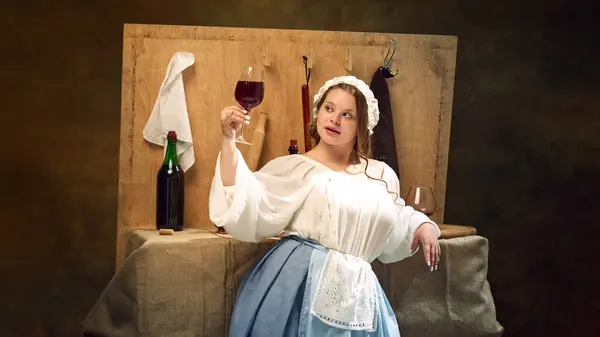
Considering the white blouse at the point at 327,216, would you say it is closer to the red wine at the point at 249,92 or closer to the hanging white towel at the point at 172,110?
the red wine at the point at 249,92

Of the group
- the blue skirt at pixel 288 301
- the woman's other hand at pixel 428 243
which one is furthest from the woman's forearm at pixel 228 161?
the woman's other hand at pixel 428 243

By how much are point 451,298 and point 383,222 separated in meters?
0.74

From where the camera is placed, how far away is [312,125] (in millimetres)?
2910

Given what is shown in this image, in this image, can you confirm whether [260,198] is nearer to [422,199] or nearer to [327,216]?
[327,216]

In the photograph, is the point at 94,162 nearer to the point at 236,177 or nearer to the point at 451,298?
the point at 236,177

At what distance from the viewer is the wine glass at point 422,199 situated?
3.19 metres

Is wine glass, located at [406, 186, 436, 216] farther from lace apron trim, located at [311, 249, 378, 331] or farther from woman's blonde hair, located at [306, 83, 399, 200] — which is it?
lace apron trim, located at [311, 249, 378, 331]

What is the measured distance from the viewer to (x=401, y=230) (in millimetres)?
2787

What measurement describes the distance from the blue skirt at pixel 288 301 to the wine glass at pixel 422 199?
57 centimetres

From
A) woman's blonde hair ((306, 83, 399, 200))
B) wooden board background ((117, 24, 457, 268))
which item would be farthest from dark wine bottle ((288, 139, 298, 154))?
woman's blonde hair ((306, 83, 399, 200))

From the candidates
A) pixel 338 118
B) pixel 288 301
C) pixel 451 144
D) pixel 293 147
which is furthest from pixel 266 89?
pixel 451 144

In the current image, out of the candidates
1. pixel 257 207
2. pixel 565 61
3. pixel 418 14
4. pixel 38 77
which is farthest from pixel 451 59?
pixel 38 77

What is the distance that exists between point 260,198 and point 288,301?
14.0 inches

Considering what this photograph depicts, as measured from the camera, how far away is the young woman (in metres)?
2.58
